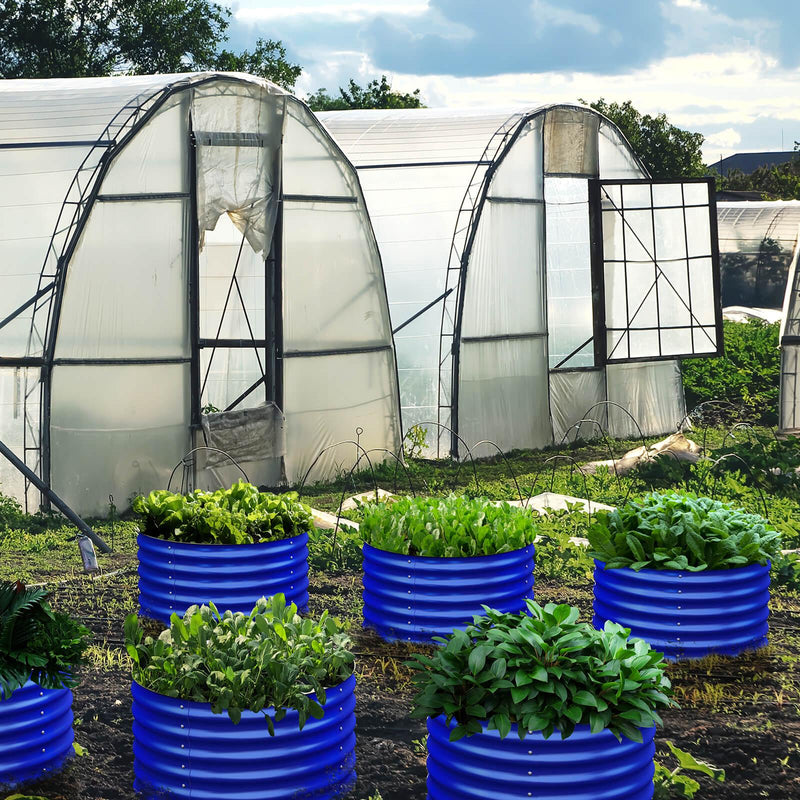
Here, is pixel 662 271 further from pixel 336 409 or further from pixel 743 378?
pixel 336 409

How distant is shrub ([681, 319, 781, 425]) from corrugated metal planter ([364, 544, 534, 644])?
40.7ft

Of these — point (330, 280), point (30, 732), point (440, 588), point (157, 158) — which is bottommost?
point (30, 732)

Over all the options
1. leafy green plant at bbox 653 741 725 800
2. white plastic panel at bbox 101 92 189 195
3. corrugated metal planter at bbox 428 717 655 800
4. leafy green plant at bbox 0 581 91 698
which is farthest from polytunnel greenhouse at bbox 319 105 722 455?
corrugated metal planter at bbox 428 717 655 800

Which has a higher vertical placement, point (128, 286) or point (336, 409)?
point (128, 286)

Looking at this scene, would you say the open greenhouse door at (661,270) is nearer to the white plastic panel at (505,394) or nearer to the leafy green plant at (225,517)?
the white plastic panel at (505,394)

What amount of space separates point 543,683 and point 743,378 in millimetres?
15660

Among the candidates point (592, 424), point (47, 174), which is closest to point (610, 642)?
point (47, 174)

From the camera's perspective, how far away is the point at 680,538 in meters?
6.29

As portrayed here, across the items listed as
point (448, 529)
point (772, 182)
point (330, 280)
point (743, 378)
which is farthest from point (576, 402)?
point (772, 182)

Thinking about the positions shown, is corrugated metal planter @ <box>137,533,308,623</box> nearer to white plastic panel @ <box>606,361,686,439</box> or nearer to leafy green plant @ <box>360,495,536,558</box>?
leafy green plant @ <box>360,495,536,558</box>

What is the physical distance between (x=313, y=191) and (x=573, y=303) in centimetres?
485

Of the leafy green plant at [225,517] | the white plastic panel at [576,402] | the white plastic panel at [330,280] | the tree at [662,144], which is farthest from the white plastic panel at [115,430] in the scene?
the tree at [662,144]

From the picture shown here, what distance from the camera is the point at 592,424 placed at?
15727 millimetres

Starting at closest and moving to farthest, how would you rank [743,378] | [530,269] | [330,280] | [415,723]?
1. [415,723]
2. [330,280]
3. [530,269]
4. [743,378]
